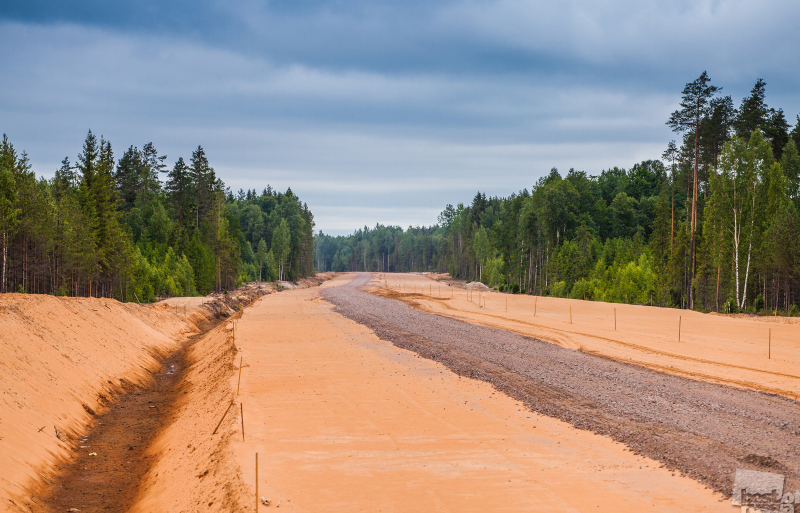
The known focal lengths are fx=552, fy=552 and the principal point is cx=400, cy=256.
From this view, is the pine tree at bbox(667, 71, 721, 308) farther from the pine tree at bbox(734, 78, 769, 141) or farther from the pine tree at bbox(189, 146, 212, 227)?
the pine tree at bbox(189, 146, 212, 227)

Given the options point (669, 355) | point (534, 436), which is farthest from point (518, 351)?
point (534, 436)

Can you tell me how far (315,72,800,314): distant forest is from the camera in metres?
39.7

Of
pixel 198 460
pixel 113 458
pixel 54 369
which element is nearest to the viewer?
pixel 198 460

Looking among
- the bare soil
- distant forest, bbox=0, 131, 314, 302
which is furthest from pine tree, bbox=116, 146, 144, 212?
the bare soil

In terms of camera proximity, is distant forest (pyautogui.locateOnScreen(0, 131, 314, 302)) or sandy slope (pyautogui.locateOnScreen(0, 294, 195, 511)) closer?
sandy slope (pyautogui.locateOnScreen(0, 294, 195, 511))

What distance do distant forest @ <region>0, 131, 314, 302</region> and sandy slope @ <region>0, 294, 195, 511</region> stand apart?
657 inches

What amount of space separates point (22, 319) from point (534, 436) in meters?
18.2

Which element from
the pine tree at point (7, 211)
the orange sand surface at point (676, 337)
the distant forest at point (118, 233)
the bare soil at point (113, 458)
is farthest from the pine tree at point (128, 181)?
the bare soil at point (113, 458)

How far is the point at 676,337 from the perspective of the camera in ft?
92.1

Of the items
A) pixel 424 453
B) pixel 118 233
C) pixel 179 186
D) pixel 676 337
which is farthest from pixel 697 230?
pixel 179 186

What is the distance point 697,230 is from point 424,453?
45.3 m

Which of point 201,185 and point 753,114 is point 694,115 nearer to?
point 753,114

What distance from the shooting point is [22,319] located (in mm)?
19656

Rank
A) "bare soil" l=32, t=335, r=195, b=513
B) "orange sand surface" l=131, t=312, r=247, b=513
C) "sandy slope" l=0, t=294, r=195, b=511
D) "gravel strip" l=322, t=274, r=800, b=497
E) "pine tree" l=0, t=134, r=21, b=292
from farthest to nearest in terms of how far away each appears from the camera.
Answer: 1. "pine tree" l=0, t=134, r=21, b=292
2. "sandy slope" l=0, t=294, r=195, b=511
3. "bare soil" l=32, t=335, r=195, b=513
4. "gravel strip" l=322, t=274, r=800, b=497
5. "orange sand surface" l=131, t=312, r=247, b=513
